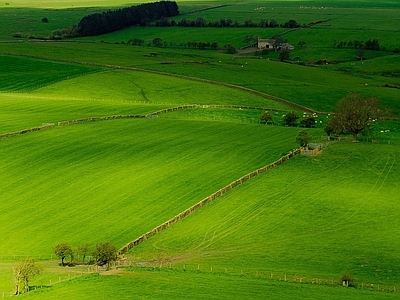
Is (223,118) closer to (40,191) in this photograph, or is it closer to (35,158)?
(35,158)

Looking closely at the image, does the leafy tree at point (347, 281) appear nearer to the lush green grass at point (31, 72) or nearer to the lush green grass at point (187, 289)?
the lush green grass at point (187, 289)

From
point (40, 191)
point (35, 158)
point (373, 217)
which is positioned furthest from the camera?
point (35, 158)

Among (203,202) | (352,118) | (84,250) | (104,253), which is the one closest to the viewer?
(104,253)

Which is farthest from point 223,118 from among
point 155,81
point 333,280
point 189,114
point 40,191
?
point 333,280

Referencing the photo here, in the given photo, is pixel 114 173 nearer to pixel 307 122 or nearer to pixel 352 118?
pixel 352 118

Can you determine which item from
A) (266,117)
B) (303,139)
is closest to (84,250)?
(303,139)

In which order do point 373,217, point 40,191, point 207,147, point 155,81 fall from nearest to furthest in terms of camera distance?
point 373,217 < point 40,191 < point 207,147 < point 155,81

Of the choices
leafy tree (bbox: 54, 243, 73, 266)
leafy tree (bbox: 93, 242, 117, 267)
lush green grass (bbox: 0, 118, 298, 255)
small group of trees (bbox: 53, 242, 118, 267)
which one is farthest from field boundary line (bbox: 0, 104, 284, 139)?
leafy tree (bbox: 93, 242, 117, 267)
